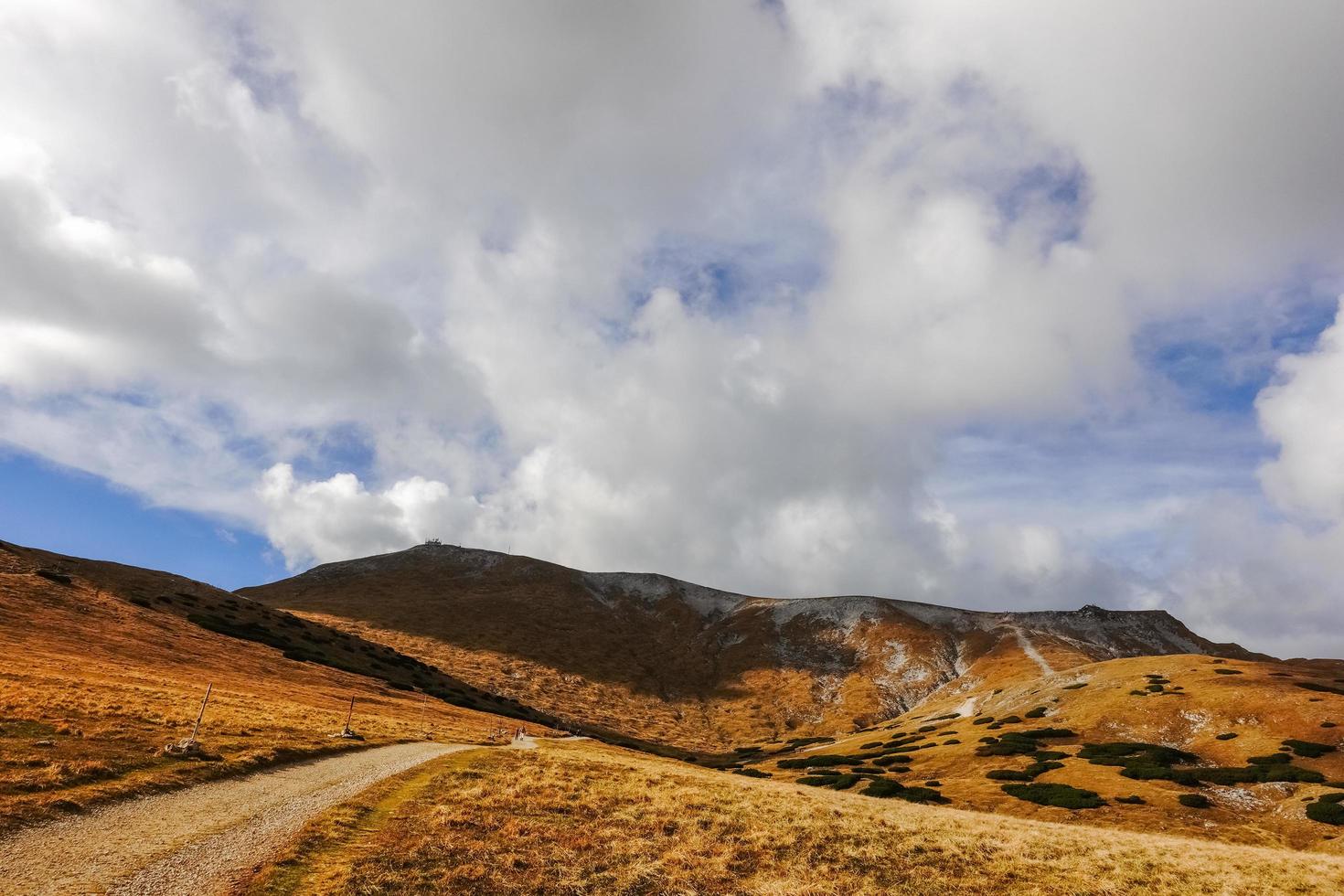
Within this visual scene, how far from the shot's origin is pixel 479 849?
20172 millimetres

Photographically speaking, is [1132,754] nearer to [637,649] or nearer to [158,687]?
[158,687]

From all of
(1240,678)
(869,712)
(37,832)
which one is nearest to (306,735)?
(37,832)

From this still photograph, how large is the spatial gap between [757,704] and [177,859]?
13228 centimetres

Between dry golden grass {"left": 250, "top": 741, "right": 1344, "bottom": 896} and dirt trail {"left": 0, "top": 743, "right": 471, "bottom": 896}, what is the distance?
52.4 inches

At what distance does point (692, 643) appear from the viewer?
17125cm

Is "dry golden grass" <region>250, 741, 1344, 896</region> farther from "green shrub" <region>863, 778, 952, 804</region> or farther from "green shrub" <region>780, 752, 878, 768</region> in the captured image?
"green shrub" <region>780, 752, 878, 768</region>

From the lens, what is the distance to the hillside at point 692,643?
125 meters

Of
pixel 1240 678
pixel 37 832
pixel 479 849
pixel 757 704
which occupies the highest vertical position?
pixel 1240 678

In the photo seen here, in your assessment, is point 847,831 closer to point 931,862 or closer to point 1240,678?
point 931,862

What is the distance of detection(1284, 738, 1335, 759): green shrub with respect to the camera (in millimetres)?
48188

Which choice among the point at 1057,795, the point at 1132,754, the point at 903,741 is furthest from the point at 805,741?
the point at 1057,795

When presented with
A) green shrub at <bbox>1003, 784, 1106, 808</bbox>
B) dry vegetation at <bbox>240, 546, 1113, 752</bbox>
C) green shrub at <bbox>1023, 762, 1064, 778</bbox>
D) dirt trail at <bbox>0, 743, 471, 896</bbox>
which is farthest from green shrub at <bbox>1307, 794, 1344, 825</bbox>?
dry vegetation at <bbox>240, 546, 1113, 752</bbox>

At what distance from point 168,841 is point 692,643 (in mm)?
161825

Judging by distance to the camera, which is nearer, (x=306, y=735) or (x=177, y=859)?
(x=177, y=859)
